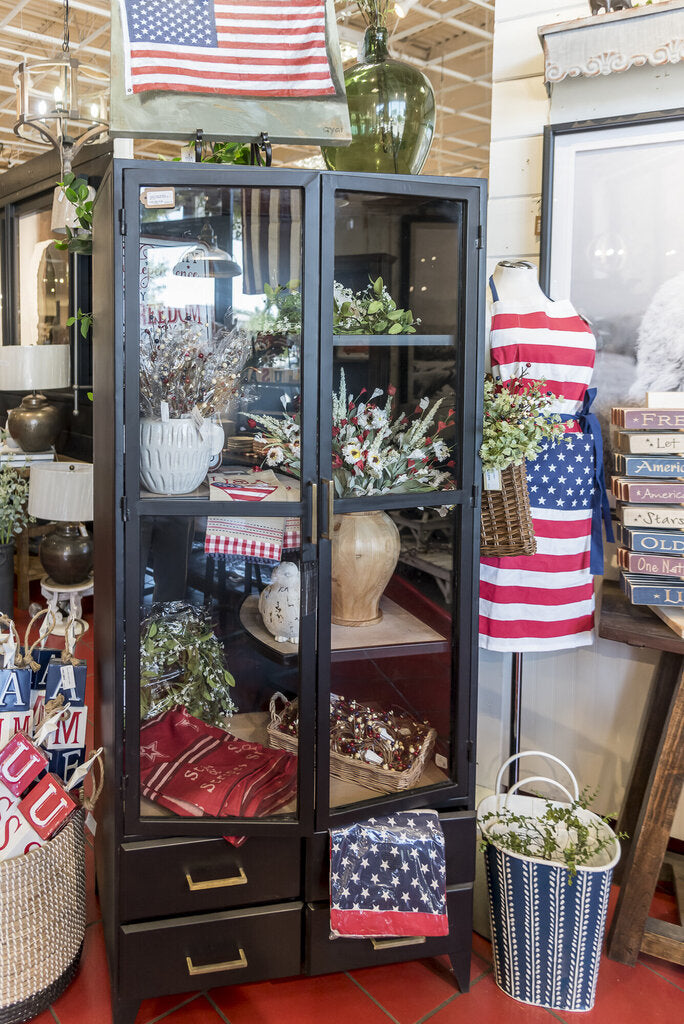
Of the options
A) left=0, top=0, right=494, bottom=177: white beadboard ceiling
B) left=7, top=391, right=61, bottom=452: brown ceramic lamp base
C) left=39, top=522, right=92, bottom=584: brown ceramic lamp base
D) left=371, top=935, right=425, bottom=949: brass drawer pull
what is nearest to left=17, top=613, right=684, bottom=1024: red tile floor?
left=371, top=935, right=425, bottom=949: brass drawer pull

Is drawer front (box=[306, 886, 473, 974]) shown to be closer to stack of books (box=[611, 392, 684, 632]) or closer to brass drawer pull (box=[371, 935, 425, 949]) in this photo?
brass drawer pull (box=[371, 935, 425, 949])

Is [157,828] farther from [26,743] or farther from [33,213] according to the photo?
[33,213]

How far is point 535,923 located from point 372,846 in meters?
0.44

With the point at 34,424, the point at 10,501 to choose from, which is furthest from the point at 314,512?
the point at 34,424

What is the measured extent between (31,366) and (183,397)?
3034mm

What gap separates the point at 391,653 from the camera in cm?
197

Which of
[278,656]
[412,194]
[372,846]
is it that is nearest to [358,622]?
[278,656]

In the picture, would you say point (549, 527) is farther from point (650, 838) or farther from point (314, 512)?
point (650, 838)

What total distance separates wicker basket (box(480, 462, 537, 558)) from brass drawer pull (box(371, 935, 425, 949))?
953mm

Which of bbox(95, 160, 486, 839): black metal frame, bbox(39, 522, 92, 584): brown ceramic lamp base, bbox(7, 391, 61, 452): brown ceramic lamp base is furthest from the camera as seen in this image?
bbox(7, 391, 61, 452): brown ceramic lamp base

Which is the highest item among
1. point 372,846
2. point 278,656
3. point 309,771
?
point 278,656

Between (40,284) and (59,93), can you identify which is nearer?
(59,93)

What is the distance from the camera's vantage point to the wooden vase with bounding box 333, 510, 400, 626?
1.91 meters

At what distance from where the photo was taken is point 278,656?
6.27 ft
